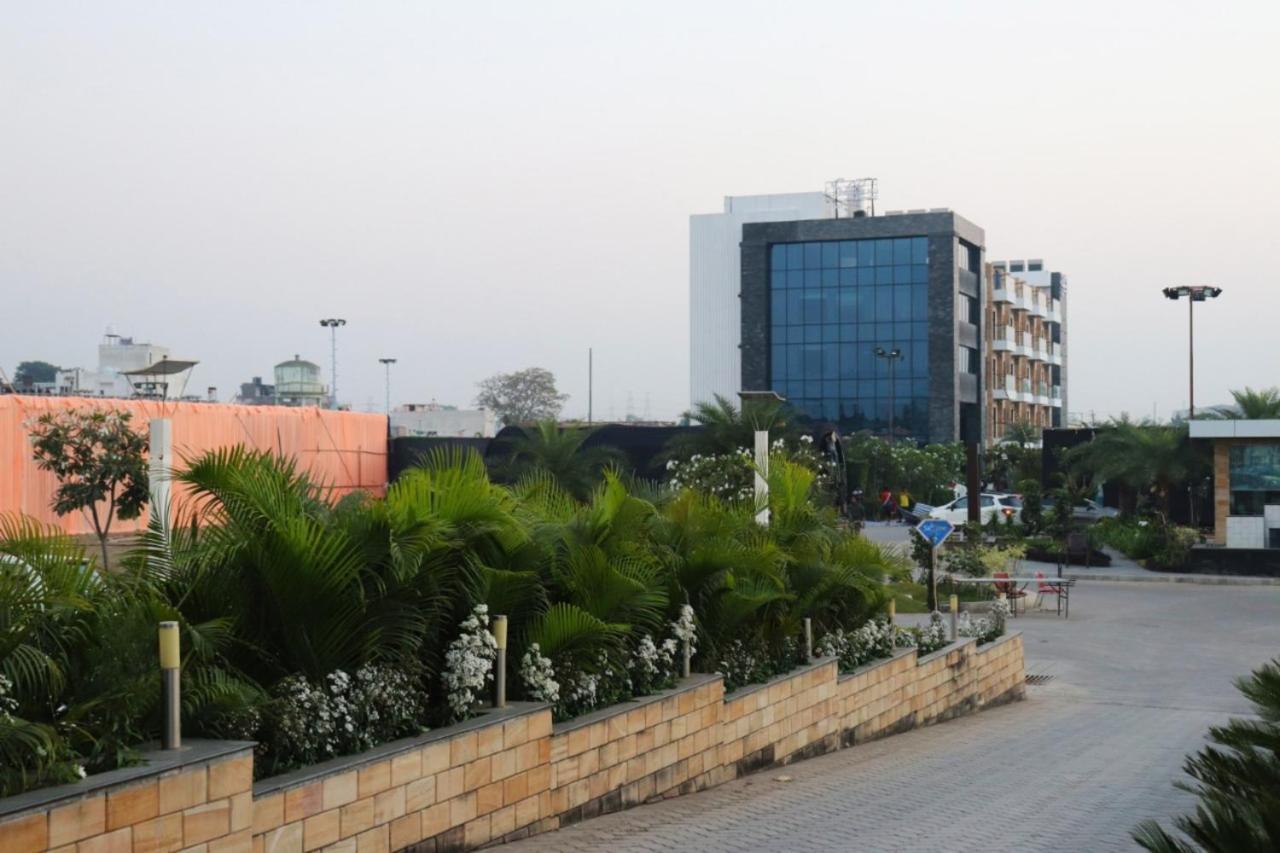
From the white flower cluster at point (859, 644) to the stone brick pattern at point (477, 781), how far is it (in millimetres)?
283

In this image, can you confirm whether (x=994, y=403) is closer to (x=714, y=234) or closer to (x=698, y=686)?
(x=714, y=234)

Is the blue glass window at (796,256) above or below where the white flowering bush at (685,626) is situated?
above

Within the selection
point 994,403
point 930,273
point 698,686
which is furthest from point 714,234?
point 698,686

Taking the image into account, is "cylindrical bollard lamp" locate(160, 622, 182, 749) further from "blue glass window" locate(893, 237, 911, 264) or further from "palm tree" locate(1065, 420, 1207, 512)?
"blue glass window" locate(893, 237, 911, 264)

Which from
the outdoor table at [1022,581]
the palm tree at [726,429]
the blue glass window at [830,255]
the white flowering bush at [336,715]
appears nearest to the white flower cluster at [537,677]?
the white flowering bush at [336,715]

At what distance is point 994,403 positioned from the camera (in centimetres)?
8806

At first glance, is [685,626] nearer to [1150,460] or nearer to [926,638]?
[926,638]

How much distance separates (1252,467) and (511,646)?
35709 mm

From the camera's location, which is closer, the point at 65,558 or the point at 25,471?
the point at 65,558

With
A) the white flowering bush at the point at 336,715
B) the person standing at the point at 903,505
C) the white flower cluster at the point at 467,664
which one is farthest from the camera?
the person standing at the point at 903,505

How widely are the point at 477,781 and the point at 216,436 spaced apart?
113 feet

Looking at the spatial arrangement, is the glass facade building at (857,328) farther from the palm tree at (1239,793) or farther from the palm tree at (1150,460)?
the palm tree at (1239,793)

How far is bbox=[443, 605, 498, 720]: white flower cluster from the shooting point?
26.9ft

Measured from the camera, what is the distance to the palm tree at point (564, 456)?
38.7m
